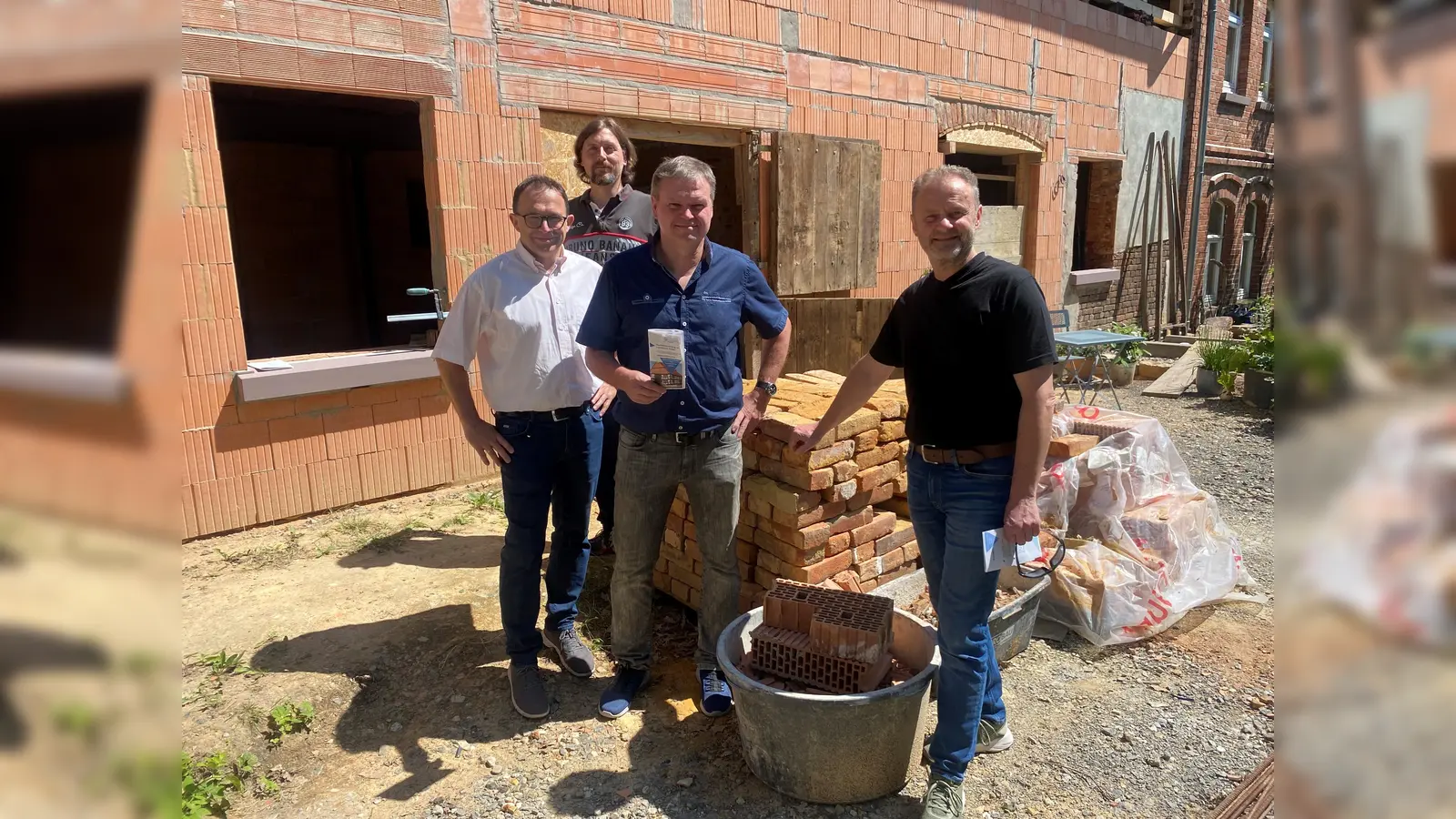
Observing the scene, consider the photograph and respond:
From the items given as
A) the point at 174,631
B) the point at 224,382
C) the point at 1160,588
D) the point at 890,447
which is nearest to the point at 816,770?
the point at 890,447

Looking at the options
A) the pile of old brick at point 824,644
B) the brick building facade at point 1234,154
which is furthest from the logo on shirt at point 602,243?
the brick building facade at point 1234,154

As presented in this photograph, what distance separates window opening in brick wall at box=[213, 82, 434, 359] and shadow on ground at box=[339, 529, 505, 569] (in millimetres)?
4780

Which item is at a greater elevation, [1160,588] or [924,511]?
[924,511]

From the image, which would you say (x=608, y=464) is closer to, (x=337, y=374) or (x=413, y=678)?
(x=413, y=678)

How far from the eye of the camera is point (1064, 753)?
3041mm

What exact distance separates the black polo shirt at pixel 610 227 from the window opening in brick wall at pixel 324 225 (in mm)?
5482

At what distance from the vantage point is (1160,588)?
12.8 ft

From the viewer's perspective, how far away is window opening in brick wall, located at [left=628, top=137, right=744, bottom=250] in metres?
8.67

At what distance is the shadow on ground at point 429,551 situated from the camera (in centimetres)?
443

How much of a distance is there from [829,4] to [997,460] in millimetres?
5891

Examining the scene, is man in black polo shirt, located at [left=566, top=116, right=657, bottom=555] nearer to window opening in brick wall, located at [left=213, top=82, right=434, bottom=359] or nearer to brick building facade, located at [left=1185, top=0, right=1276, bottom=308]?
window opening in brick wall, located at [left=213, top=82, right=434, bottom=359]

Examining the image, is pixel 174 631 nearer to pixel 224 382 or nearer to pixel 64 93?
pixel 64 93

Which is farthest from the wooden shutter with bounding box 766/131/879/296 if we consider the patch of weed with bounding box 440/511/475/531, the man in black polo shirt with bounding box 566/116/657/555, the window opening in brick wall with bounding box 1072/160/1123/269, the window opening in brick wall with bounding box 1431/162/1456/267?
the window opening in brick wall with bounding box 1431/162/1456/267

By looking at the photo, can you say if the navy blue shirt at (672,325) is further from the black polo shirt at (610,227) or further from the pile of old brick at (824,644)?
the black polo shirt at (610,227)
